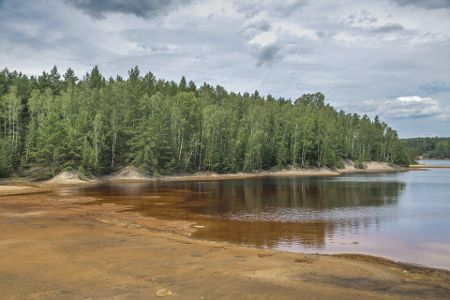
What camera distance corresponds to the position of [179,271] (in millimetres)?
16766

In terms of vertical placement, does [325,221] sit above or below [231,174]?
below

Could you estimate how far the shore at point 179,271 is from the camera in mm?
14039

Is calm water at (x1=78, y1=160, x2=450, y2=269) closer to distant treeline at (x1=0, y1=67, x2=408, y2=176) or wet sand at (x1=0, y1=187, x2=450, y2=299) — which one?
wet sand at (x1=0, y1=187, x2=450, y2=299)

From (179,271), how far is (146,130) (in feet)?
249

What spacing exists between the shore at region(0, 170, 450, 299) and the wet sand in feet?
0.11

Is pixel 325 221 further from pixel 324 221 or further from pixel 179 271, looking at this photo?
pixel 179 271

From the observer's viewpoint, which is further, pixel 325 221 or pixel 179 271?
pixel 325 221

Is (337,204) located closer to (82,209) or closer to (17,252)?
(82,209)

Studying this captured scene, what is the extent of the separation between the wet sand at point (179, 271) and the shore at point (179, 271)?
0.11 ft

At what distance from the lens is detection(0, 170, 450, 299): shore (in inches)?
553

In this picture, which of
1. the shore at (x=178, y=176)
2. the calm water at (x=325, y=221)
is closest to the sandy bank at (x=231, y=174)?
the shore at (x=178, y=176)

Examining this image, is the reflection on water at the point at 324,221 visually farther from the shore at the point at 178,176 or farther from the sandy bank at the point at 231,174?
the sandy bank at the point at 231,174

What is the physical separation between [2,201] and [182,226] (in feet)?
82.3

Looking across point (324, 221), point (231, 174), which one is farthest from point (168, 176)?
point (324, 221)
